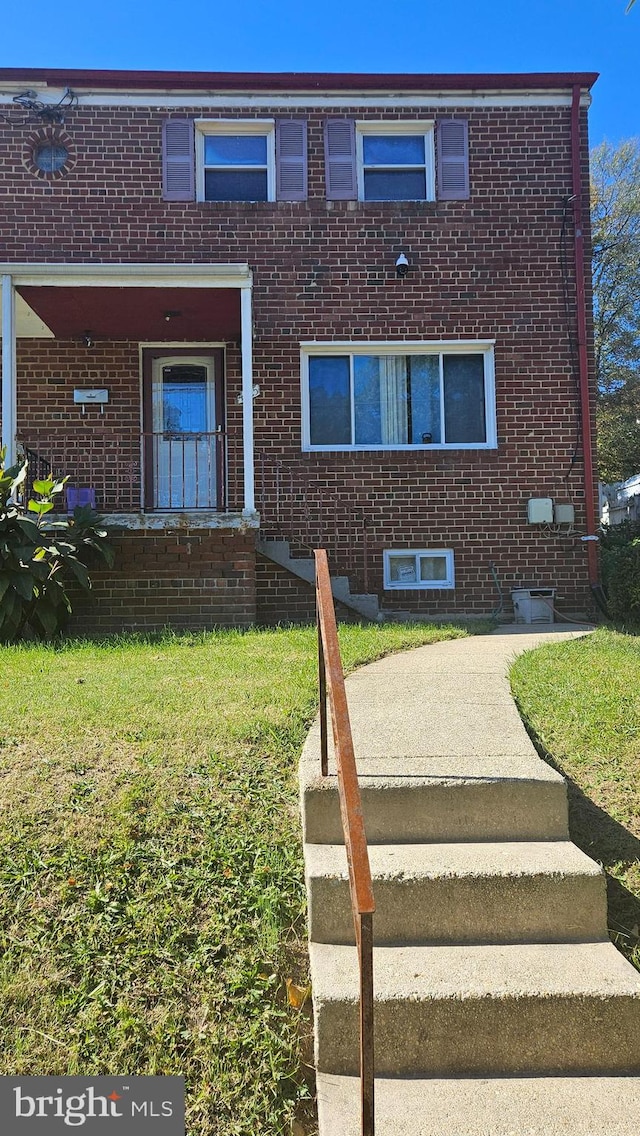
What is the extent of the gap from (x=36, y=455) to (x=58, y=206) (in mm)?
3209

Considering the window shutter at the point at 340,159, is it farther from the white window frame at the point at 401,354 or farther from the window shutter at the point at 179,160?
the white window frame at the point at 401,354

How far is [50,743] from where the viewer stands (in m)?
4.51

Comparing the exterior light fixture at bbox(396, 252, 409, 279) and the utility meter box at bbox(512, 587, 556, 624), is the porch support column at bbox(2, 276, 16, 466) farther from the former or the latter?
the utility meter box at bbox(512, 587, 556, 624)

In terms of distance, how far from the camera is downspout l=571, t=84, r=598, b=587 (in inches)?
420

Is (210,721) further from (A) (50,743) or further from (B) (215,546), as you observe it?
(B) (215,546)

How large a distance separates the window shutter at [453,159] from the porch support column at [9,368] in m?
5.57

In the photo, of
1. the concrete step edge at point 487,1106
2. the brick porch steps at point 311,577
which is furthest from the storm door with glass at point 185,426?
the concrete step edge at point 487,1106

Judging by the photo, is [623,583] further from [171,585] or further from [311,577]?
[171,585]

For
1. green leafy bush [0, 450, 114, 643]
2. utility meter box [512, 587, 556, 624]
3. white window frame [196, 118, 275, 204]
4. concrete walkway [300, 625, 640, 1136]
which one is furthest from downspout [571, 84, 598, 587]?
concrete walkway [300, 625, 640, 1136]

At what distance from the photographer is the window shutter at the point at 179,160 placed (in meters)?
10.8

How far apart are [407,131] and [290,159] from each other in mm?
1617

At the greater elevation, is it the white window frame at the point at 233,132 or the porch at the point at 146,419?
the white window frame at the point at 233,132

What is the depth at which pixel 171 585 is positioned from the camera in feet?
29.8

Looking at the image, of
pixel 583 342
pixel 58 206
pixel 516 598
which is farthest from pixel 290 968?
pixel 58 206
